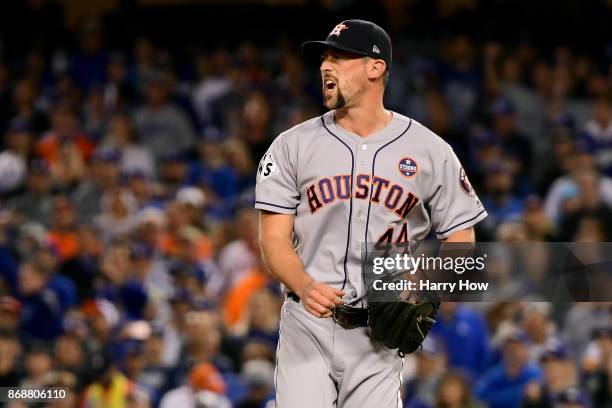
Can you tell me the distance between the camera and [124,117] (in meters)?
10.5

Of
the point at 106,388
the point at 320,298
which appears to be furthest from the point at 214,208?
the point at 320,298

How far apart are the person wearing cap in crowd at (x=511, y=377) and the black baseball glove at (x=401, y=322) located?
11.3 ft

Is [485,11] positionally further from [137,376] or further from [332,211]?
[332,211]

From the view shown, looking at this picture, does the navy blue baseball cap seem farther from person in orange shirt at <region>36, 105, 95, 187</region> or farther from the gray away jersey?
person in orange shirt at <region>36, 105, 95, 187</region>

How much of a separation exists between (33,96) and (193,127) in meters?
1.55

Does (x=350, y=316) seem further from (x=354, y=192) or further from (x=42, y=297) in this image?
(x=42, y=297)

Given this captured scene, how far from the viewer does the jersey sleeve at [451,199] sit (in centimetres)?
389

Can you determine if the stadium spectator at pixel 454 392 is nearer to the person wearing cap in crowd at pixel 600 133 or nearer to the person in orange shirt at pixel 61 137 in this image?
the person wearing cap in crowd at pixel 600 133

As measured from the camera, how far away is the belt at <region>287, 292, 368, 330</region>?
3773 millimetres

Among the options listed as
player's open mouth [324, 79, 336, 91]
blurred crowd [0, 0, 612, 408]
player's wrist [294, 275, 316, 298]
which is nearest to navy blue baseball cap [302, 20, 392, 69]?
player's open mouth [324, 79, 336, 91]

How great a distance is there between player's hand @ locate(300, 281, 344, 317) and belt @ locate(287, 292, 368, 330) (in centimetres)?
7

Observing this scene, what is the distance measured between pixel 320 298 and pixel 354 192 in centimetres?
39

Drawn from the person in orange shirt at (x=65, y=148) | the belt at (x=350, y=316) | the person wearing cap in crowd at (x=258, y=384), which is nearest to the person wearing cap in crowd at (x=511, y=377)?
the person wearing cap in crowd at (x=258, y=384)

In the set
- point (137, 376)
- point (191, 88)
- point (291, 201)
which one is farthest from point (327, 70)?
point (191, 88)
